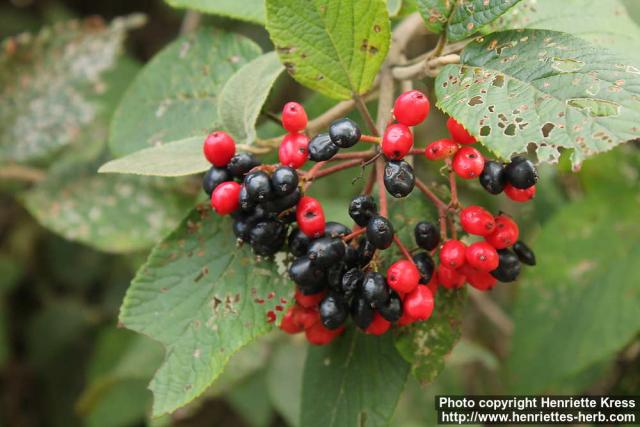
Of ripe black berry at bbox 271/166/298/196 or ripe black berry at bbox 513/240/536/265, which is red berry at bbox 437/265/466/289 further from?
ripe black berry at bbox 271/166/298/196

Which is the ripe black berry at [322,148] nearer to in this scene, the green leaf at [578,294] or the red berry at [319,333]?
the red berry at [319,333]

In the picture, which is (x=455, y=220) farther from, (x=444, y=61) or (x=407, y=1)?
(x=407, y=1)

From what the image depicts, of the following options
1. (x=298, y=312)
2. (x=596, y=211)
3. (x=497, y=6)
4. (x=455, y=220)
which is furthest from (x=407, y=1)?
(x=596, y=211)

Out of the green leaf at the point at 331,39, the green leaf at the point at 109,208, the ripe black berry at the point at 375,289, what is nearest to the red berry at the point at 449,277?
the ripe black berry at the point at 375,289

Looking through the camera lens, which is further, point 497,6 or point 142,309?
point 142,309

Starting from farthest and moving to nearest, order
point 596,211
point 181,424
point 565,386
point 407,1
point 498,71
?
point 181,424 → point 565,386 → point 596,211 → point 407,1 → point 498,71

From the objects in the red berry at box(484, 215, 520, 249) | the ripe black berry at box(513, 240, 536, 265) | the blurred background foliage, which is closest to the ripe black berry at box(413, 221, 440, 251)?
the red berry at box(484, 215, 520, 249)
